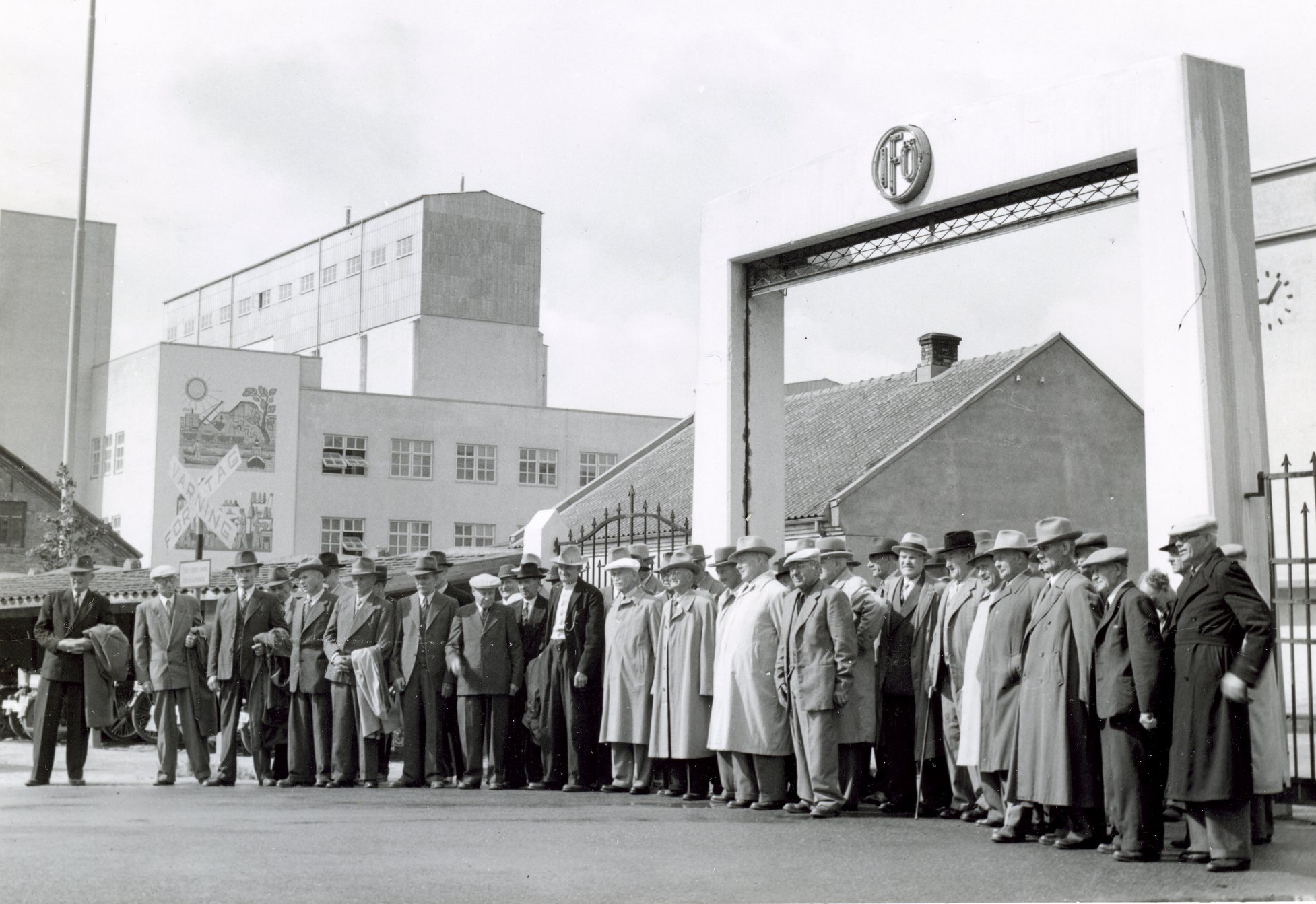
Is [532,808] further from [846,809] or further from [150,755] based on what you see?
[150,755]

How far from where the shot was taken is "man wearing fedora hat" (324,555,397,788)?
44.4ft

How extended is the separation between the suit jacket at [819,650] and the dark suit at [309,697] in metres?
4.68

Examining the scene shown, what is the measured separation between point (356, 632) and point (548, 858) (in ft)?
18.7

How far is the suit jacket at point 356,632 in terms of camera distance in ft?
44.5

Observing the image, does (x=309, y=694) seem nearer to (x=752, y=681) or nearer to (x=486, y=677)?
(x=486, y=677)

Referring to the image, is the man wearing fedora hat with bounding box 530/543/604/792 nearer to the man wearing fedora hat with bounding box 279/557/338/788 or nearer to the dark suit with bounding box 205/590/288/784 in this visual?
the man wearing fedora hat with bounding box 279/557/338/788

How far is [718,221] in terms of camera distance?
1390cm

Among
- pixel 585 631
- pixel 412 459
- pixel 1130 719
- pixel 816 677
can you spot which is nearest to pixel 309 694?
pixel 585 631

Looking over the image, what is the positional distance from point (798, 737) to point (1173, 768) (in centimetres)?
314

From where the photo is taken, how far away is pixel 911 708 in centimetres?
1097

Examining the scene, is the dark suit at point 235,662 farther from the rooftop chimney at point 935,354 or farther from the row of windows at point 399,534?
the row of windows at point 399,534

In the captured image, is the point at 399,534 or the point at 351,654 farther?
the point at 399,534

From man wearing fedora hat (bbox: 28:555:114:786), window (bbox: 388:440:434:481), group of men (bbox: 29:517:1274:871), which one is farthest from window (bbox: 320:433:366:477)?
man wearing fedora hat (bbox: 28:555:114:786)

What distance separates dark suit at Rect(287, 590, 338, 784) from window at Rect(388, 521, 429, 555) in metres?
48.6
